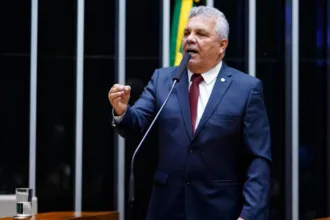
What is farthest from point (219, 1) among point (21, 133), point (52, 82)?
point (21, 133)

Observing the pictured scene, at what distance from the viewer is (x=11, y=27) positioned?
429 centimetres

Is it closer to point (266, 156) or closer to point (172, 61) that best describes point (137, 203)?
point (172, 61)

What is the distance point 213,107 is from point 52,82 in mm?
2008

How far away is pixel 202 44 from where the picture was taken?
2.58 m

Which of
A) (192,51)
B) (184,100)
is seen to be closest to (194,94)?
(184,100)

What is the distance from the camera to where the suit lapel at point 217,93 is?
2521 mm

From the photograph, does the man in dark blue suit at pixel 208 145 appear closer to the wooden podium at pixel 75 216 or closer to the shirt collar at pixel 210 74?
the shirt collar at pixel 210 74

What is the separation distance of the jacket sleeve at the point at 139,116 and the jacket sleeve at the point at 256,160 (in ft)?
1.18

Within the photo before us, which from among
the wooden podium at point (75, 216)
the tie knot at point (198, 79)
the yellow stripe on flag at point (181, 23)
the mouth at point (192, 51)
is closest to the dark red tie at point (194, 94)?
the tie knot at point (198, 79)

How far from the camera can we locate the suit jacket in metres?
2.52

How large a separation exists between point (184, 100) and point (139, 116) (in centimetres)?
18

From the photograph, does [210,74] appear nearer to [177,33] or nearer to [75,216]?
[75,216]

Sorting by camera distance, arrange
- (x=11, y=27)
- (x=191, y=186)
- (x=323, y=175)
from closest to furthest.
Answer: (x=191, y=186), (x=11, y=27), (x=323, y=175)

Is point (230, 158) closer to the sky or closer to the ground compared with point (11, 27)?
closer to the ground
